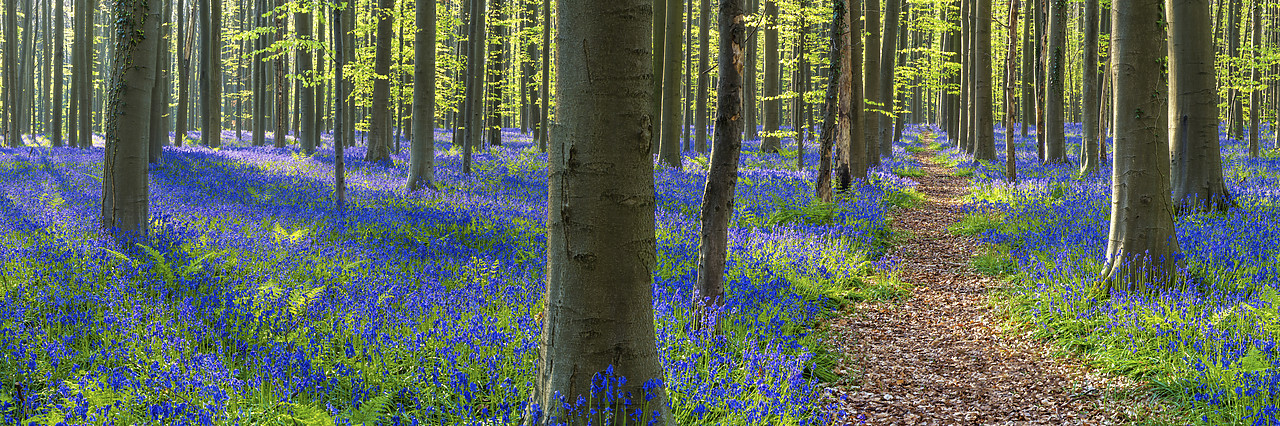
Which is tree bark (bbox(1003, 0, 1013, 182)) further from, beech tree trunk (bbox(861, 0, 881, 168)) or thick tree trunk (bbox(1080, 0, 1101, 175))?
beech tree trunk (bbox(861, 0, 881, 168))

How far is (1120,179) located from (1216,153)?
393 centimetres

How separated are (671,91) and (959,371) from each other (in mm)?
10915

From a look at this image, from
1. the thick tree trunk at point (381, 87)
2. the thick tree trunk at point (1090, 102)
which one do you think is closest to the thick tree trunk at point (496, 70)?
the thick tree trunk at point (381, 87)

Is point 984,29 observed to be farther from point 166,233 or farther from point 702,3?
point 166,233

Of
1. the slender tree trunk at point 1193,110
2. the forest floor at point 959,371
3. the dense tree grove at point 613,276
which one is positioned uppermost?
the slender tree trunk at point 1193,110

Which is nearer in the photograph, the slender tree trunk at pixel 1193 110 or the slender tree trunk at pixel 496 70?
the slender tree trunk at pixel 1193 110

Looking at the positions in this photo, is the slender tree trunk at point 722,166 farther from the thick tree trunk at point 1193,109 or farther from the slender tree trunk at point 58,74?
the slender tree trunk at point 58,74

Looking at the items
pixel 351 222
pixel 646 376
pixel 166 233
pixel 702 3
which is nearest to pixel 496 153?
pixel 702 3

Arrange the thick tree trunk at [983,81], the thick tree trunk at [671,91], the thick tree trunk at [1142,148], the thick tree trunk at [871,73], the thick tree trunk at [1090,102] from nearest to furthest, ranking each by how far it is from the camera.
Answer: the thick tree trunk at [1142,148] → the thick tree trunk at [1090,102] → the thick tree trunk at [671,91] → the thick tree trunk at [871,73] → the thick tree trunk at [983,81]

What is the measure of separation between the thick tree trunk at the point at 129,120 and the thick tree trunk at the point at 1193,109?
35.3 feet

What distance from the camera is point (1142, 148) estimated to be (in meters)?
5.78

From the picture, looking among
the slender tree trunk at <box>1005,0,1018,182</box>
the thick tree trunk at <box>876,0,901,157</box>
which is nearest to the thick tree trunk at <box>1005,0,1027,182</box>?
the slender tree trunk at <box>1005,0,1018,182</box>

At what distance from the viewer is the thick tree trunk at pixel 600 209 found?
246 centimetres

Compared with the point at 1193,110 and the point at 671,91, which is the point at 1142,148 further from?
the point at 671,91
